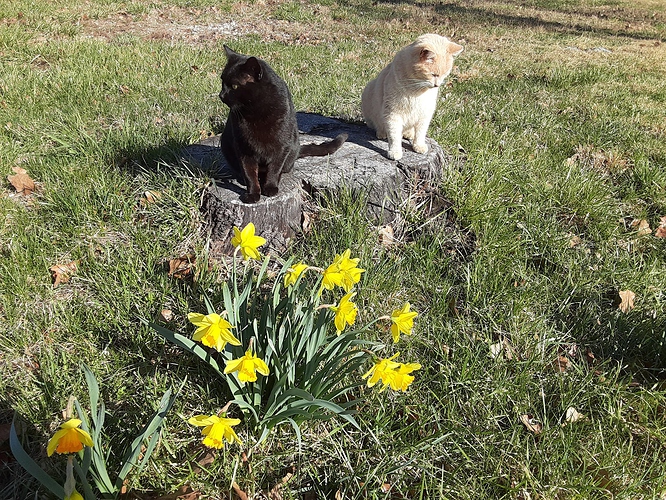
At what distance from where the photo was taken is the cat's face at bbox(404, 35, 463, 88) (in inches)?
105

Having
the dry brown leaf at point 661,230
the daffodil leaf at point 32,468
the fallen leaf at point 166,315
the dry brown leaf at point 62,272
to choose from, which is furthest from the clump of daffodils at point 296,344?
the dry brown leaf at point 661,230

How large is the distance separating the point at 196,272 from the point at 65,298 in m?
0.68

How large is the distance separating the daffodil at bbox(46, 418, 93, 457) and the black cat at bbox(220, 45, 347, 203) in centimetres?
177

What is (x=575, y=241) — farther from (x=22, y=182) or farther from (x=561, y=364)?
(x=22, y=182)

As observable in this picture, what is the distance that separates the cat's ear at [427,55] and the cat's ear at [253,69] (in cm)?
106

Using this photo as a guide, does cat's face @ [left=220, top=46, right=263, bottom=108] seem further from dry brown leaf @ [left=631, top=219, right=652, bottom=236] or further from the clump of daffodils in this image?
dry brown leaf @ [left=631, top=219, right=652, bottom=236]

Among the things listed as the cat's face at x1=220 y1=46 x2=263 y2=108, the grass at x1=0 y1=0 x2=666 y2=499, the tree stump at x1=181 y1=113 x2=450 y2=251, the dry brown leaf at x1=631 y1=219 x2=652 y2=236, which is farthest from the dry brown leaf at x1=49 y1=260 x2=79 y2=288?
the dry brown leaf at x1=631 y1=219 x2=652 y2=236

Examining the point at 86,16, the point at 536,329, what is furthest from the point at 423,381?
the point at 86,16

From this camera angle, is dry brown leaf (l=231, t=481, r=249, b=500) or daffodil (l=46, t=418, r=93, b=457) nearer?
daffodil (l=46, t=418, r=93, b=457)

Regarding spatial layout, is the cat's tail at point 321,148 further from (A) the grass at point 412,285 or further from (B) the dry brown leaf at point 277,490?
(B) the dry brown leaf at point 277,490

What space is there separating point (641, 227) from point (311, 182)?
2611mm

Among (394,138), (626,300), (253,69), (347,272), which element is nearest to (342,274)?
(347,272)

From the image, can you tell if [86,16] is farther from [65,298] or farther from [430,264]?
[430,264]

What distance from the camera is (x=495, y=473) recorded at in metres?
1.61
